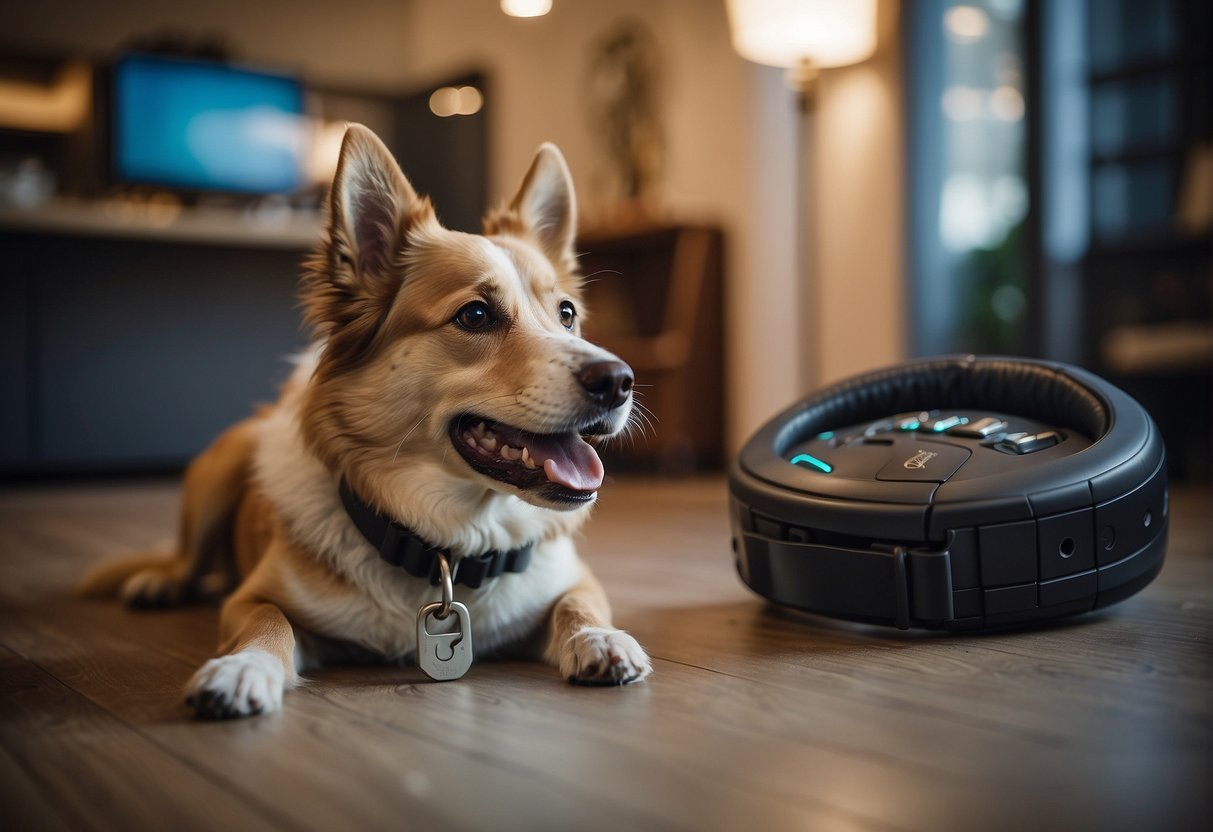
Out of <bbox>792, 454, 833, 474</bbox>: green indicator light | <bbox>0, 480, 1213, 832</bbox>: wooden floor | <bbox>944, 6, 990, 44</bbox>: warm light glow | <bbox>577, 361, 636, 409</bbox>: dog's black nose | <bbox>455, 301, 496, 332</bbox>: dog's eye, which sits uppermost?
<bbox>944, 6, 990, 44</bbox>: warm light glow

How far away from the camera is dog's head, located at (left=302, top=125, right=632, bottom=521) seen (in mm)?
1399

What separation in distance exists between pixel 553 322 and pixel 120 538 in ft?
7.15

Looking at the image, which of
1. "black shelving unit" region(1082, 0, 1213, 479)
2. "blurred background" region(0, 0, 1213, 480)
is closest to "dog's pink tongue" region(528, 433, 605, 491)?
"blurred background" region(0, 0, 1213, 480)

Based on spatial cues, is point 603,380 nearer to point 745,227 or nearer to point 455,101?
point 745,227

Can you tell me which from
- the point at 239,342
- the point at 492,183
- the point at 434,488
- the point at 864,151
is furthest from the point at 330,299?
the point at 492,183

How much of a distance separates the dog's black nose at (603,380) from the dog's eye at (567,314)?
0.30m

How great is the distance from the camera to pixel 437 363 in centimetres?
148

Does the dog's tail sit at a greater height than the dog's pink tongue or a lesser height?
lesser

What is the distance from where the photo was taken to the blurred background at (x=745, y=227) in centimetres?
435

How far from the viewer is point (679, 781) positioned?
968 mm

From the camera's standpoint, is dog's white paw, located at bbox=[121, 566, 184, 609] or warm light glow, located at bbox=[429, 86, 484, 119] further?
warm light glow, located at bbox=[429, 86, 484, 119]

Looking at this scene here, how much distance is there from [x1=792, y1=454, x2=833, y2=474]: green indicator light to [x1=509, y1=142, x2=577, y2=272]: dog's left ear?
1.66ft

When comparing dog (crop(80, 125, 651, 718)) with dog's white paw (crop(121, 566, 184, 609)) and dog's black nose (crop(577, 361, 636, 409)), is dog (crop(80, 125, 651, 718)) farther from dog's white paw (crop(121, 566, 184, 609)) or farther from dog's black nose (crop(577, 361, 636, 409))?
dog's white paw (crop(121, 566, 184, 609))

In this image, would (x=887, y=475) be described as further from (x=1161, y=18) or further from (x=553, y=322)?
(x=1161, y=18)
